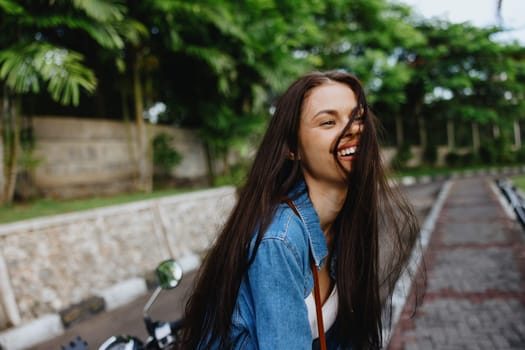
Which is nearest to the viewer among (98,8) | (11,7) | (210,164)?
(11,7)

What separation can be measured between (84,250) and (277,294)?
14.4 feet

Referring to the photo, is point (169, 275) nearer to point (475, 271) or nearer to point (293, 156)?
point (293, 156)

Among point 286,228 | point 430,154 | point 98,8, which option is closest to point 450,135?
point 430,154

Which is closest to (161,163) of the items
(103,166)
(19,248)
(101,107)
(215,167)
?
(103,166)

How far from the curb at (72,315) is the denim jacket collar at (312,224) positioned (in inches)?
124

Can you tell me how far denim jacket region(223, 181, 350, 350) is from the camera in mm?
1055

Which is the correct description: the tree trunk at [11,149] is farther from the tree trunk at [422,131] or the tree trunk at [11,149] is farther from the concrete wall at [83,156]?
the tree trunk at [422,131]

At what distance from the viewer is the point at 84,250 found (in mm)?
4785

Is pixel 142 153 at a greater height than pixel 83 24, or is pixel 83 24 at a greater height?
pixel 83 24

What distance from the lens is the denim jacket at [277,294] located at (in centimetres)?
105

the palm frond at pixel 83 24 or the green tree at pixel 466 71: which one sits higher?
the green tree at pixel 466 71

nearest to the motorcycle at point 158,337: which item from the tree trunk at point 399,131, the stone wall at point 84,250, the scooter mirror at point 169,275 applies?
the scooter mirror at point 169,275

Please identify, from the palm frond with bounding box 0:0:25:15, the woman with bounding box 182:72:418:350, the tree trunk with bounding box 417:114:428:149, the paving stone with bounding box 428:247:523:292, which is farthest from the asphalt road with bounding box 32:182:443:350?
the tree trunk with bounding box 417:114:428:149

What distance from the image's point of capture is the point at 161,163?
10.0m
